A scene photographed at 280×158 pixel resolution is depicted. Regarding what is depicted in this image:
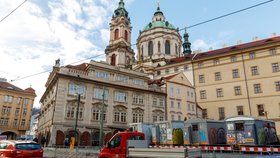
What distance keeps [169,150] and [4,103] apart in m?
60.5

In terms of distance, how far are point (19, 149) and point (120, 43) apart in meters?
47.9

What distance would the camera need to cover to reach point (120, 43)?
58.4m

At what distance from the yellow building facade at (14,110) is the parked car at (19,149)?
50410 mm

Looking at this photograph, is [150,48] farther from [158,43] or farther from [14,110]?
[14,110]

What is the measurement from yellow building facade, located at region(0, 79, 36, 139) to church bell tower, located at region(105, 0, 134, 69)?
2654 centimetres

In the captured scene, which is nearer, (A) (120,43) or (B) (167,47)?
(A) (120,43)

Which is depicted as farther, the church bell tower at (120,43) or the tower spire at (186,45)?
the tower spire at (186,45)

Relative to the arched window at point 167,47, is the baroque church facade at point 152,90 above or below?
below

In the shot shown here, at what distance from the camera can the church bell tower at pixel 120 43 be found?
192ft

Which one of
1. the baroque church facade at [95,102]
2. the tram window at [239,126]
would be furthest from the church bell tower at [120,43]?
the tram window at [239,126]

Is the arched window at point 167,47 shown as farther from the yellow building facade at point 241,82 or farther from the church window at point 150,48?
the yellow building facade at point 241,82

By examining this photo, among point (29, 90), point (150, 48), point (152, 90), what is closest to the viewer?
point (152, 90)

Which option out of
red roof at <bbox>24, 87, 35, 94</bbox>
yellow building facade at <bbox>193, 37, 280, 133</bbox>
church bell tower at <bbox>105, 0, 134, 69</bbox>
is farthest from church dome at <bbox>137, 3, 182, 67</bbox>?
red roof at <bbox>24, 87, 35, 94</bbox>

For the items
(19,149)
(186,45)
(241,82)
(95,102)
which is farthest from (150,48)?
(19,149)
